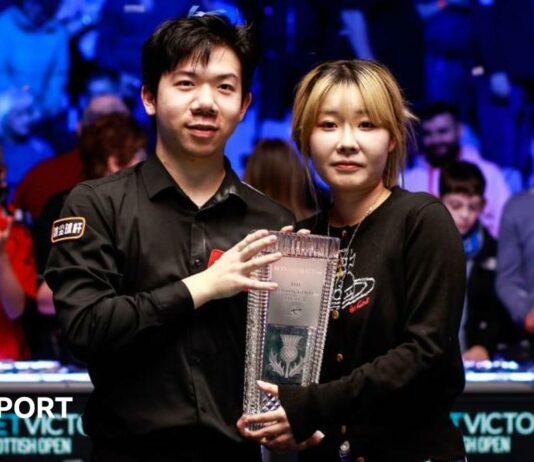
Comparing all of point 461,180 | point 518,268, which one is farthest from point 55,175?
point 518,268

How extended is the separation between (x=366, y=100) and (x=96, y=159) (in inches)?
103

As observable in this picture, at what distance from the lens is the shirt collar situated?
297cm

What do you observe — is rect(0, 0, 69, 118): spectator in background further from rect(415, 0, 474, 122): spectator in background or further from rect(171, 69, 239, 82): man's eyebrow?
rect(171, 69, 239, 82): man's eyebrow

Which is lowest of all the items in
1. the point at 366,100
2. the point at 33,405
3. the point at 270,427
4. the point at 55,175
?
the point at 33,405

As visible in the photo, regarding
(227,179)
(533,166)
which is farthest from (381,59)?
(227,179)

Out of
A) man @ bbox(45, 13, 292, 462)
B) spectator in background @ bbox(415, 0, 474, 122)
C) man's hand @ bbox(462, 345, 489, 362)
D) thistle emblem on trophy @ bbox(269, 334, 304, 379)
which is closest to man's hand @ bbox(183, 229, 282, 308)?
man @ bbox(45, 13, 292, 462)

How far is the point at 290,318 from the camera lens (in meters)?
2.86

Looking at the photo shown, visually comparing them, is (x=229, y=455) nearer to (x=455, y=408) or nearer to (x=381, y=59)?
(x=455, y=408)

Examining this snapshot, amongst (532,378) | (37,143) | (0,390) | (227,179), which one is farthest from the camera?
(37,143)

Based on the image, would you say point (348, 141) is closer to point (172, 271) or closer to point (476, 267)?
point (172, 271)

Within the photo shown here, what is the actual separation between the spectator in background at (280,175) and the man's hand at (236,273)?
2.66 metres

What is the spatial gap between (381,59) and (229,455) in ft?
13.4

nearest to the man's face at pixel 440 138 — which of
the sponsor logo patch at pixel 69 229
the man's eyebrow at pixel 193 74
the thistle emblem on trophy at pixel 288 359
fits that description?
the man's eyebrow at pixel 193 74

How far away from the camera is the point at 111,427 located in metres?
2.85
